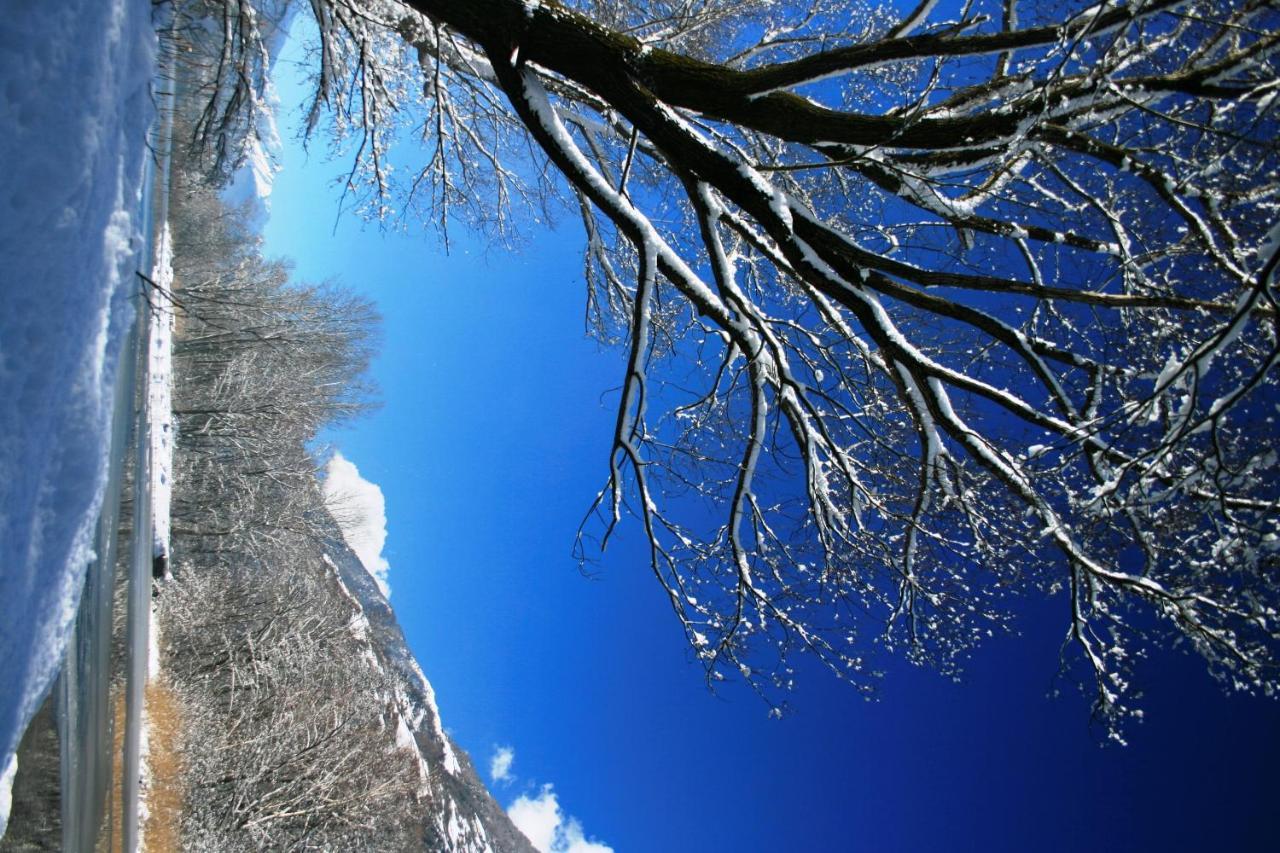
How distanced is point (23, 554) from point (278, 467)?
17039 millimetres

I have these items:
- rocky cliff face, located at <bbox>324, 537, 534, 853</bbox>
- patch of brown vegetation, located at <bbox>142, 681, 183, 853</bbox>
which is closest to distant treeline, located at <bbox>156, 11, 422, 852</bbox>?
patch of brown vegetation, located at <bbox>142, 681, 183, 853</bbox>

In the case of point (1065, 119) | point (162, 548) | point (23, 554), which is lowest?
point (23, 554)

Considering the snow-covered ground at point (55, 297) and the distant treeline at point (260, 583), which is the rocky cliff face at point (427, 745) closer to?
the distant treeline at point (260, 583)

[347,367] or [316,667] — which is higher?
[347,367]

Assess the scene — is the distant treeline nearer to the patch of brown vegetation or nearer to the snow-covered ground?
the patch of brown vegetation

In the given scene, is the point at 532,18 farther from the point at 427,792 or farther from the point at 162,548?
the point at 427,792

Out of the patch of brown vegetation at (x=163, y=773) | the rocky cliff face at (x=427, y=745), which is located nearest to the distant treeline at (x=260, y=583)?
the patch of brown vegetation at (x=163, y=773)

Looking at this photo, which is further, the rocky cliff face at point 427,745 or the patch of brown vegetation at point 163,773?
the rocky cliff face at point 427,745

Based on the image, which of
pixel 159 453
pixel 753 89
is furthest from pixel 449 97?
pixel 159 453

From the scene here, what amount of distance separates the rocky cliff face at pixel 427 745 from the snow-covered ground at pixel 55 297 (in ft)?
51.7

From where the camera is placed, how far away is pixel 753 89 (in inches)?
123

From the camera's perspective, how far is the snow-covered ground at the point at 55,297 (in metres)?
2.05

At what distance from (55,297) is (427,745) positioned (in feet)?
79.7

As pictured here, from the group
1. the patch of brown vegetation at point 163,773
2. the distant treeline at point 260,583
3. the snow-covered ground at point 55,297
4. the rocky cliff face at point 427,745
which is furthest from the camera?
the rocky cliff face at point 427,745
